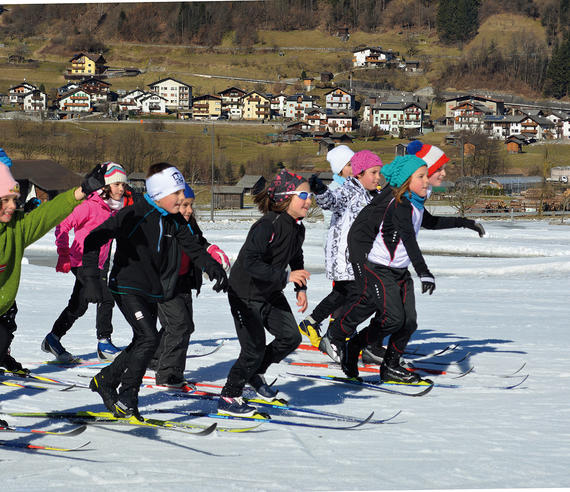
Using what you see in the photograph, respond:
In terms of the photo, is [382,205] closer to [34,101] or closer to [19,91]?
[34,101]

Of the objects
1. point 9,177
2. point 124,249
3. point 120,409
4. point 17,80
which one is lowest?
point 120,409

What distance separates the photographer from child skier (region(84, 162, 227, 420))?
438 cm

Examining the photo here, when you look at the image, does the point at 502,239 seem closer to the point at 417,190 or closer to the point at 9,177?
the point at 417,190

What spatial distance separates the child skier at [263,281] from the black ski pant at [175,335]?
80 cm

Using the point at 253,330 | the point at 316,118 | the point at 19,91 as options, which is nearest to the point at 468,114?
the point at 316,118

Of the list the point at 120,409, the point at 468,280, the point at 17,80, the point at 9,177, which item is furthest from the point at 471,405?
the point at 17,80

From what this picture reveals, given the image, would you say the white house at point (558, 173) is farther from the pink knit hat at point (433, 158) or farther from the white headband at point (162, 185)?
the white headband at point (162, 185)

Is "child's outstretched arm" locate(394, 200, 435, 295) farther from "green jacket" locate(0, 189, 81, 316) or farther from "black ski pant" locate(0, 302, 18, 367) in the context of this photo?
"black ski pant" locate(0, 302, 18, 367)

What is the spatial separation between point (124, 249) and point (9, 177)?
72cm

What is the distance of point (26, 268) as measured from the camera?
15.3m

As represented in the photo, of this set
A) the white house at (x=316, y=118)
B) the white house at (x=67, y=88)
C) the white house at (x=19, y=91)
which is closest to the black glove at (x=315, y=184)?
the white house at (x=19, y=91)

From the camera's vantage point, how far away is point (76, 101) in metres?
91.1

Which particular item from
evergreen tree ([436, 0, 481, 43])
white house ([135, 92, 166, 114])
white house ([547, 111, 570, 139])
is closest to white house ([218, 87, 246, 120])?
white house ([135, 92, 166, 114])

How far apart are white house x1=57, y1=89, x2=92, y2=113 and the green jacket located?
8962 centimetres
